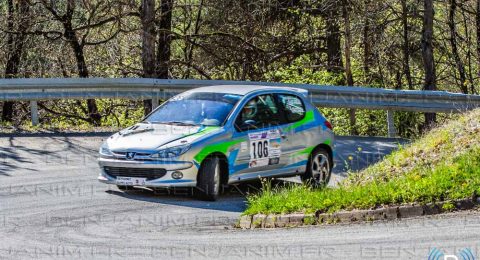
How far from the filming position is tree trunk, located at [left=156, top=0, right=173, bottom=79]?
28391mm

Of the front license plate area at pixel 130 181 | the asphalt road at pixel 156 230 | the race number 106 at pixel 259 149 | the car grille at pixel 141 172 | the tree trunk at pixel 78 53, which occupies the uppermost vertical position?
the tree trunk at pixel 78 53

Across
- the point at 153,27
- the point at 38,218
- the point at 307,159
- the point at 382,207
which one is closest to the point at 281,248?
the point at 382,207

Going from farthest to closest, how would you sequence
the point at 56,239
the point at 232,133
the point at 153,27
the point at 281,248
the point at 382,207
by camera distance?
1. the point at 153,27
2. the point at 232,133
3. the point at 382,207
4. the point at 56,239
5. the point at 281,248

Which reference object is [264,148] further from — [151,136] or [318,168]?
[151,136]

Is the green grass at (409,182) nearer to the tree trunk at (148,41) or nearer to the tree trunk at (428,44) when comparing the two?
the tree trunk at (148,41)

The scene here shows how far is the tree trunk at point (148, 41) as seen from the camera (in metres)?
25.6

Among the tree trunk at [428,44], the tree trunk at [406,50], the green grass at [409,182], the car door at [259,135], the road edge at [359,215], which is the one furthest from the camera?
the tree trunk at [406,50]

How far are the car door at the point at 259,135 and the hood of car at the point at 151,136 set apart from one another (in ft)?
1.68

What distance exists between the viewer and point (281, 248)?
32.0ft

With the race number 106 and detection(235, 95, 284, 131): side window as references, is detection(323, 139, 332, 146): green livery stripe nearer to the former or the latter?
detection(235, 95, 284, 131): side window

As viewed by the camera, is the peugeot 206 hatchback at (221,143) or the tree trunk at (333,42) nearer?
the peugeot 206 hatchback at (221,143)

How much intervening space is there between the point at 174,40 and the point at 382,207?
20.2 metres

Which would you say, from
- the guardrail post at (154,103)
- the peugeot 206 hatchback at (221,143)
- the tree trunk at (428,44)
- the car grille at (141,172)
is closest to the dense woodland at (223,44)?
the tree trunk at (428,44)

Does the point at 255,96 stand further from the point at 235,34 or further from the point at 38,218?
the point at 235,34
